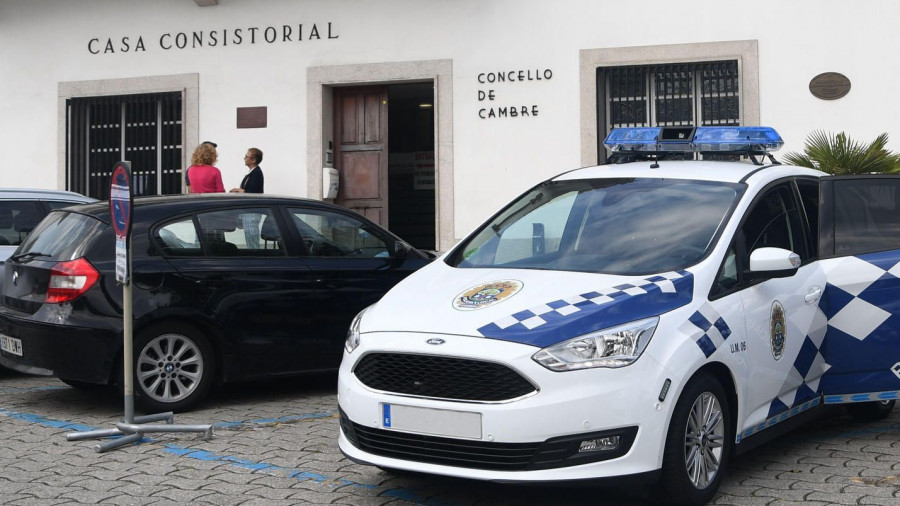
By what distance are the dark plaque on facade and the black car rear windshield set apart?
8451 millimetres

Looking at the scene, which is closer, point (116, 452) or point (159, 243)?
point (116, 452)

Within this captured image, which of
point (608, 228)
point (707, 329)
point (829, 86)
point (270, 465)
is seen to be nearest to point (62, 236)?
point (270, 465)

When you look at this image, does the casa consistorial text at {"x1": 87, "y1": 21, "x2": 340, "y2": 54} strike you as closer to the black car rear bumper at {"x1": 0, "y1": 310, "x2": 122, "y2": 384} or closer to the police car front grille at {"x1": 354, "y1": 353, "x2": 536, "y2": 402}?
the black car rear bumper at {"x1": 0, "y1": 310, "x2": 122, "y2": 384}

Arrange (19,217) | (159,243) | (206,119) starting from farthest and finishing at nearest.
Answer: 1. (206,119)
2. (19,217)
3. (159,243)

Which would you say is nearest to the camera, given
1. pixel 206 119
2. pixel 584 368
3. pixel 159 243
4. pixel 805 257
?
pixel 584 368

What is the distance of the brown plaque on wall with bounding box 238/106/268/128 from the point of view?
14.8 meters

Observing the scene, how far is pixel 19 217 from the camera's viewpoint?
9562mm

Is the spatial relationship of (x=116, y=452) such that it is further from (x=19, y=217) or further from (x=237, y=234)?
(x=19, y=217)

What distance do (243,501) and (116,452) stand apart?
4.74 ft

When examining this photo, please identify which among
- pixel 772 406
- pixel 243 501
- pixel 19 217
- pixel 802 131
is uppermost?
pixel 802 131

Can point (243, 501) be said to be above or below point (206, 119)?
below

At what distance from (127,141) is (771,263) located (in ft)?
39.3

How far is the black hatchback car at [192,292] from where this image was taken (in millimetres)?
7336

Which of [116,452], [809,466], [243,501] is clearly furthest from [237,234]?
[809,466]
